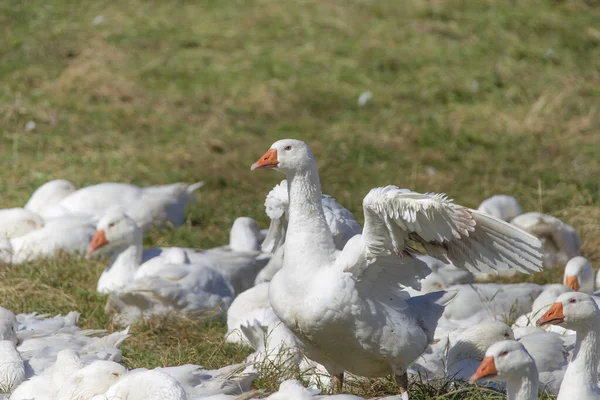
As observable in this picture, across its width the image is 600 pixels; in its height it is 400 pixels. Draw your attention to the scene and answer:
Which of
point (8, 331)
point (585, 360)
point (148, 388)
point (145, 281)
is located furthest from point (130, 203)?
point (585, 360)

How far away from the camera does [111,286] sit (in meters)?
6.80

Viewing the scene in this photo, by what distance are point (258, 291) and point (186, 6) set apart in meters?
8.58

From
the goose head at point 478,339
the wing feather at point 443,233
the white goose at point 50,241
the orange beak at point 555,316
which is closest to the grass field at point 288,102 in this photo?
the white goose at point 50,241

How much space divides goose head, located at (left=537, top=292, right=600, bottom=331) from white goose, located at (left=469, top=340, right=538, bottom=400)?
0.45 metres

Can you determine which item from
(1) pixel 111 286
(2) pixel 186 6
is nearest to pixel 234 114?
(2) pixel 186 6

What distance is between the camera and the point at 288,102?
11273 millimetres

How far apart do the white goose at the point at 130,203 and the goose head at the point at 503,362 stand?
460 cm

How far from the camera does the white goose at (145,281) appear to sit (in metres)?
6.23

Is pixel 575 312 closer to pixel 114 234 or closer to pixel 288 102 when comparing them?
pixel 114 234

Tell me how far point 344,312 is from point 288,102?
7143 mm

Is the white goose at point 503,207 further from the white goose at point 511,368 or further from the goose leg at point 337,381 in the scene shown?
the white goose at point 511,368

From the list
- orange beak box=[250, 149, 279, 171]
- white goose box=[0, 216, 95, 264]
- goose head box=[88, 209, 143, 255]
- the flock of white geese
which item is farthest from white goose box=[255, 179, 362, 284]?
white goose box=[0, 216, 95, 264]

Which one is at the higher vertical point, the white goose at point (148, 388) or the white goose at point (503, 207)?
the white goose at point (148, 388)

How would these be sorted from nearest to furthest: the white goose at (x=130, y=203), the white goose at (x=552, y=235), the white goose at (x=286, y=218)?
the white goose at (x=286, y=218) < the white goose at (x=552, y=235) < the white goose at (x=130, y=203)
